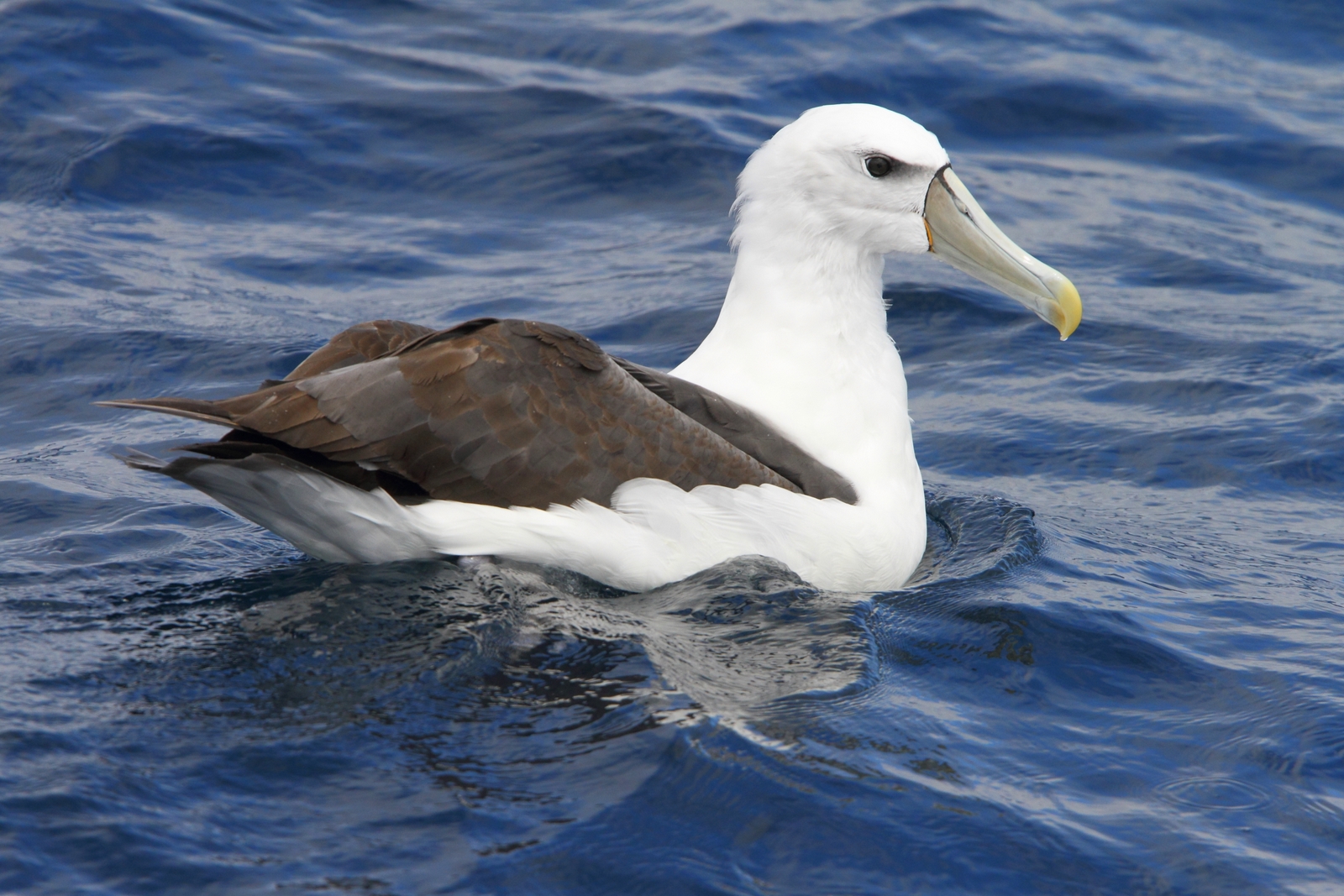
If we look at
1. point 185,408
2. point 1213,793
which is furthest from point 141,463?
point 1213,793

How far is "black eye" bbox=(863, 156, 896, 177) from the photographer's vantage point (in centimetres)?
685

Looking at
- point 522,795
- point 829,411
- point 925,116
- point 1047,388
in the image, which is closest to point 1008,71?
point 925,116

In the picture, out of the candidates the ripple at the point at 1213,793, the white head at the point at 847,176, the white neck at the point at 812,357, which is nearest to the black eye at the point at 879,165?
the white head at the point at 847,176

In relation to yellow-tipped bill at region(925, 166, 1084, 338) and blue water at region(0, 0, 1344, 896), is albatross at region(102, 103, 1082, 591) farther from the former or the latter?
blue water at region(0, 0, 1344, 896)

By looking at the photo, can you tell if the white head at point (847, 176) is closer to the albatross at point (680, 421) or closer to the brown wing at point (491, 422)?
the albatross at point (680, 421)

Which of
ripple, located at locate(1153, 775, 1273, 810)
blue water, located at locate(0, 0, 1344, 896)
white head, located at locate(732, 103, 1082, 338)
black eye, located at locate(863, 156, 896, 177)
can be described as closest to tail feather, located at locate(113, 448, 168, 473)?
blue water, located at locate(0, 0, 1344, 896)

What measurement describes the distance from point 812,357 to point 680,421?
1.02m

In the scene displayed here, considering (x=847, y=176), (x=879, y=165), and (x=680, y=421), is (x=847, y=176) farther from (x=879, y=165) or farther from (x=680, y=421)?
(x=680, y=421)

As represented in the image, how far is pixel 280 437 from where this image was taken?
567cm

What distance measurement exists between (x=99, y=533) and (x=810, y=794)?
3753 mm

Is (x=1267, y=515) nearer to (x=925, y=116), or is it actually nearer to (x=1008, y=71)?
(x=925, y=116)

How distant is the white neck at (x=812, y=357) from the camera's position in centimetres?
680

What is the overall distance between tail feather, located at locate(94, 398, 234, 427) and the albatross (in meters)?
0.01

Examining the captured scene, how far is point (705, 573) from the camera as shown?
627 centimetres
